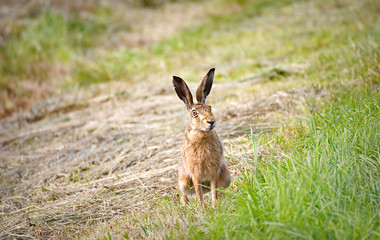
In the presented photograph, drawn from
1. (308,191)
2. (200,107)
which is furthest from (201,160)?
(308,191)

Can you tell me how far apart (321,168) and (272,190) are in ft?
1.46

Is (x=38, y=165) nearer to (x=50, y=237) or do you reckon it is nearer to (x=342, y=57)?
(x=50, y=237)

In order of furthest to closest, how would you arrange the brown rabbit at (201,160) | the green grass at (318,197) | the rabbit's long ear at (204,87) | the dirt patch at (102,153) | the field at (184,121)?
the dirt patch at (102,153) → the rabbit's long ear at (204,87) → the brown rabbit at (201,160) → the field at (184,121) → the green grass at (318,197)

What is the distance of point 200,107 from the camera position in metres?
3.68

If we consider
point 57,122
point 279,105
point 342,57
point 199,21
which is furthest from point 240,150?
point 199,21

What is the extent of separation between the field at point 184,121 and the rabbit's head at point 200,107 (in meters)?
0.61

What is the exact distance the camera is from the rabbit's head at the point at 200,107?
3.55 m

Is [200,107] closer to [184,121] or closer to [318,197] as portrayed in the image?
[318,197]

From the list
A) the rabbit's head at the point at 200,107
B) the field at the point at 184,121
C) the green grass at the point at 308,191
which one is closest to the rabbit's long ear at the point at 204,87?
the rabbit's head at the point at 200,107

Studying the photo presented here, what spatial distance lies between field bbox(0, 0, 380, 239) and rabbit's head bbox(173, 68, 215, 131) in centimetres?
61

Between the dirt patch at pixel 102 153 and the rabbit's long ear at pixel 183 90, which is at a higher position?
the rabbit's long ear at pixel 183 90

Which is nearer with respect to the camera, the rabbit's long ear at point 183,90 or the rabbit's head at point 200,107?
the rabbit's head at point 200,107

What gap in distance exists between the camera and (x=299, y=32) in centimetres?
1022

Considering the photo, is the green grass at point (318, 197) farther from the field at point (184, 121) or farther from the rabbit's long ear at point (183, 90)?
the rabbit's long ear at point (183, 90)
